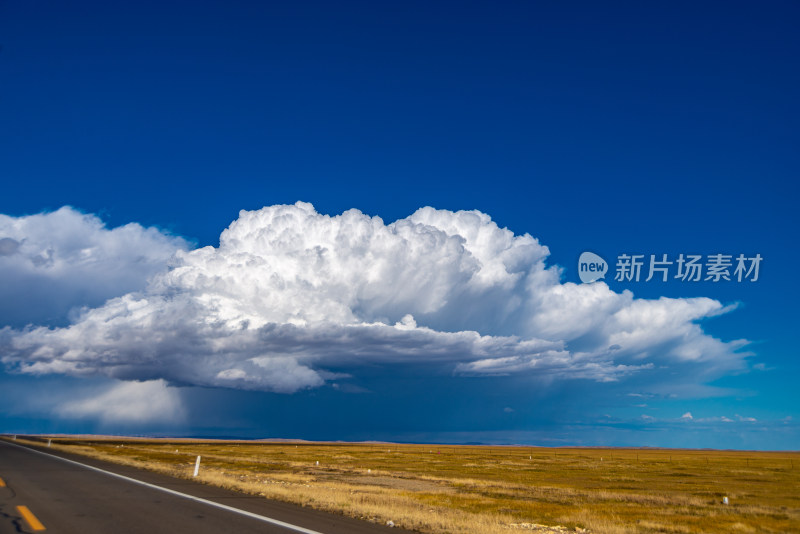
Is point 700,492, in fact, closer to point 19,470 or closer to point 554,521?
point 554,521

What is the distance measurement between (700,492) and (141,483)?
35356mm

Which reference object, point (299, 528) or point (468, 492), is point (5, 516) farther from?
point (468, 492)

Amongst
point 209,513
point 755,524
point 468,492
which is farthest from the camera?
point 468,492

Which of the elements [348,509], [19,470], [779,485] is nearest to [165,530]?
[348,509]

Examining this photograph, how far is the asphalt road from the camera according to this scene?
11.2m

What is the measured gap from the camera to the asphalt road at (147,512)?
11.2m

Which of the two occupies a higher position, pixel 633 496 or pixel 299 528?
pixel 299 528

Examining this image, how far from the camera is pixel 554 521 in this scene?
1961cm

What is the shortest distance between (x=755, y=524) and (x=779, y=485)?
31.2 metres

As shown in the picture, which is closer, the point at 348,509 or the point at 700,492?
the point at 348,509

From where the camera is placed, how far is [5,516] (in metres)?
11.9

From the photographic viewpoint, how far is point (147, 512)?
43.5 feet

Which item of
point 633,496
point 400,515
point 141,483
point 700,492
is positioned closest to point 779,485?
point 700,492

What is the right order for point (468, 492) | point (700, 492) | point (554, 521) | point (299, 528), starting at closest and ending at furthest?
point (299, 528) < point (554, 521) < point (468, 492) < point (700, 492)
